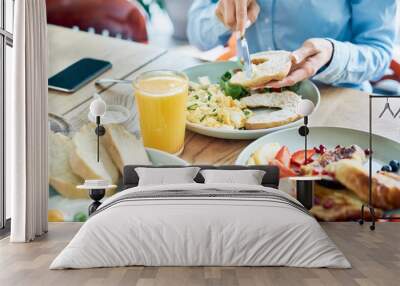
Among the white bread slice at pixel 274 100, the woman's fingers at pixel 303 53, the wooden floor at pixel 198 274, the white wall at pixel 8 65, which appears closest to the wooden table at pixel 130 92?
the white bread slice at pixel 274 100

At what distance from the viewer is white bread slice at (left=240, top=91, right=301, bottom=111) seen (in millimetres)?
6531

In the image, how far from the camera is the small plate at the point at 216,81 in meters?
6.44

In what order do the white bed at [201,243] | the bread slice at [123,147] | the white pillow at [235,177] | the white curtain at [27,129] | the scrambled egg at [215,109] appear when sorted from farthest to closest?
the bread slice at [123,147] < the scrambled egg at [215,109] < the white pillow at [235,177] < the white curtain at [27,129] < the white bed at [201,243]

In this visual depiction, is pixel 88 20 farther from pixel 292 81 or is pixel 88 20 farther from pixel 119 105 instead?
pixel 292 81

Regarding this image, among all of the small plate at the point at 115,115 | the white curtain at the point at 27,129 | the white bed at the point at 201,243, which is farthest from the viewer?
the small plate at the point at 115,115

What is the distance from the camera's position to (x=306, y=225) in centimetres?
402

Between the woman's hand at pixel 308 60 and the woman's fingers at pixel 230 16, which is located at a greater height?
the woman's fingers at pixel 230 16

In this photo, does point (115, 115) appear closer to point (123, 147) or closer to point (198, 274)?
point (123, 147)

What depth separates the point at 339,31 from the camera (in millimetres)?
6590

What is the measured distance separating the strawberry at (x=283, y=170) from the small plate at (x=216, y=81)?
343mm

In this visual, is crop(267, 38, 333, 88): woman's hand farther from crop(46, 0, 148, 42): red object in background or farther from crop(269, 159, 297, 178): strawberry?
crop(46, 0, 148, 42): red object in background

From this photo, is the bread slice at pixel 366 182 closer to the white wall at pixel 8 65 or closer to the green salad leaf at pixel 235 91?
the green salad leaf at pixel 235 91

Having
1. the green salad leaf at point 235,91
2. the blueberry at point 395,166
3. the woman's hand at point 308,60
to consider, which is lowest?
the blueberry at point 395,166

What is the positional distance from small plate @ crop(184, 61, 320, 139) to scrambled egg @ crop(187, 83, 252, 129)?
7 centimetres
